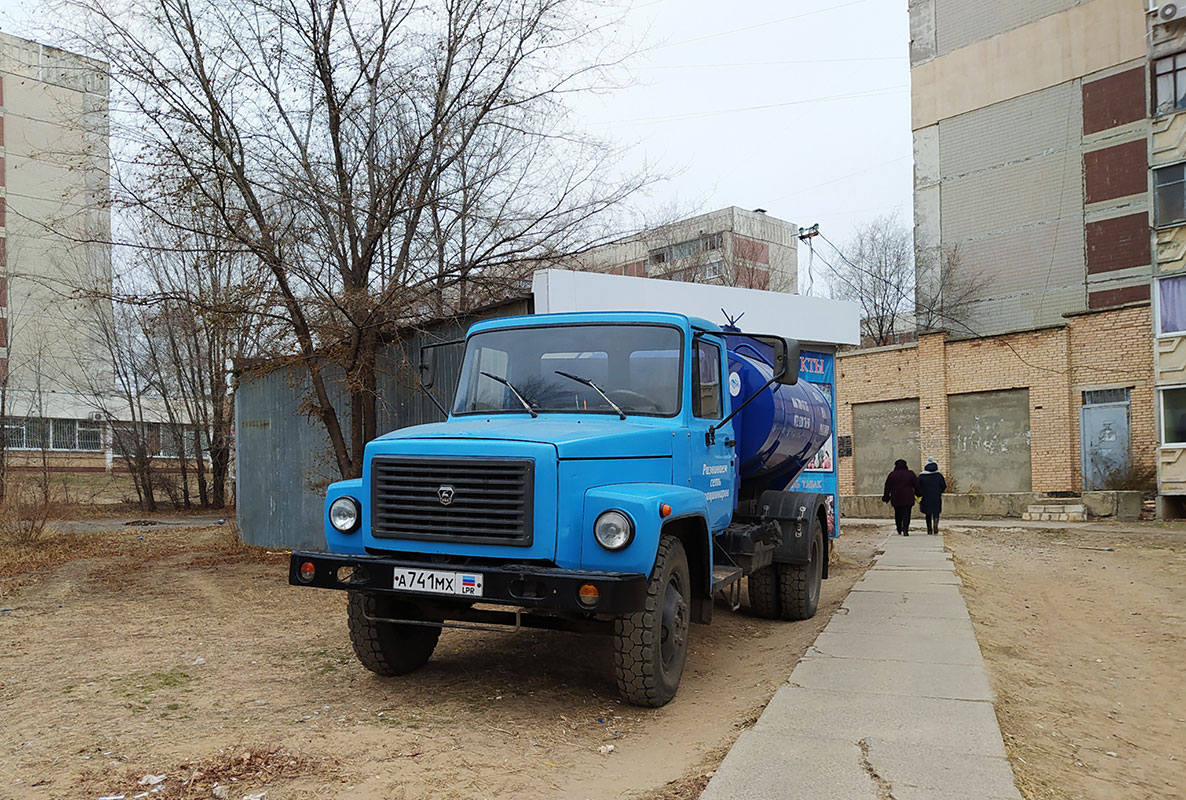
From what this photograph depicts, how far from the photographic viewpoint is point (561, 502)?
5.16m

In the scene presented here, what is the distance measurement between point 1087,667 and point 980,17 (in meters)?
35.1

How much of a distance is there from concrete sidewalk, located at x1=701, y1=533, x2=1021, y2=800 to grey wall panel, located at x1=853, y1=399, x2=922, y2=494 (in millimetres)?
21736

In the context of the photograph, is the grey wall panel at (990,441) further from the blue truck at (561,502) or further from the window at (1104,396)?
the blue truck at (561,502)

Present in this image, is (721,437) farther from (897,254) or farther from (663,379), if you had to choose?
(897,254)

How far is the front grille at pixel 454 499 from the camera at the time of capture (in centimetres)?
517

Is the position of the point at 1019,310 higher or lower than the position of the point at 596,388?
higher

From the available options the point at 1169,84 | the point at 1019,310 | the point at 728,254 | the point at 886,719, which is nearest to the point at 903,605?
the point at 886,719

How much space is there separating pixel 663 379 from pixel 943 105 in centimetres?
3536

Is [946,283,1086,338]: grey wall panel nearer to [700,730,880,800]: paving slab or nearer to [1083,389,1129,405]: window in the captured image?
[1083,389,1129,405]: window

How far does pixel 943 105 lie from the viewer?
36594 millimetres

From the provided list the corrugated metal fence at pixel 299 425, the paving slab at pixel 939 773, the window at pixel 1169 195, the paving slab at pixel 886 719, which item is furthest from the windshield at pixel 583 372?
the window at pixel 1169 195

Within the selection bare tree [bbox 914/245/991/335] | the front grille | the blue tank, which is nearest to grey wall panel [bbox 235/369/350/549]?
the blue tank

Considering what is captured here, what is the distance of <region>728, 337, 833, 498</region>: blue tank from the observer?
7.80 m

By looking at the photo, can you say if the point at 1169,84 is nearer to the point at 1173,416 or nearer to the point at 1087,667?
the point at 1173,416
